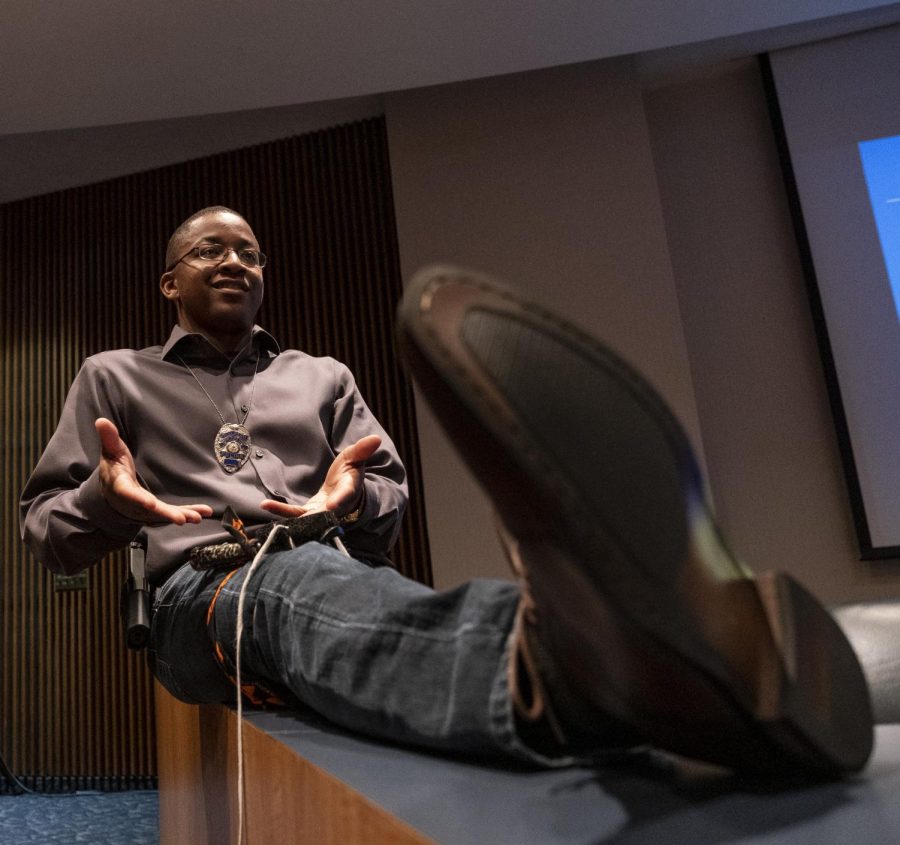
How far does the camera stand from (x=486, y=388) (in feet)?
1.25

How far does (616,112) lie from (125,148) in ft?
6.59

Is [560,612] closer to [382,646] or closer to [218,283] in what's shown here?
[382,646]

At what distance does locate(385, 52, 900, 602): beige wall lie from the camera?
2965 mm

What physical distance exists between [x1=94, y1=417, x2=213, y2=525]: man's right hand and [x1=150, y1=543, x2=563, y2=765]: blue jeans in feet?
0.65

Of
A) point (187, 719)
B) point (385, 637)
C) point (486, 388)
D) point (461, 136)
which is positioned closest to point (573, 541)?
point (486, 388)

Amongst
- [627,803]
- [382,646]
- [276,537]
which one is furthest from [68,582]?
[627,803]

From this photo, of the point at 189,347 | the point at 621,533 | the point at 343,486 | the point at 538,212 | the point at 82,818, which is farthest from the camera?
the point at 538,212

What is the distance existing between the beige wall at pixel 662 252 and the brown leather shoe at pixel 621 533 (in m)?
2.54

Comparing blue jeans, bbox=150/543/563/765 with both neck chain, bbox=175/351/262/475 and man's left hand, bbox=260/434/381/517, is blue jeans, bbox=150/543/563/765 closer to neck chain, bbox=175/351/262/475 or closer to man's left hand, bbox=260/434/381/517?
man's left hand, bbox=260/434/381/517

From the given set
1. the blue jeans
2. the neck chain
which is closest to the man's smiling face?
the neck chain

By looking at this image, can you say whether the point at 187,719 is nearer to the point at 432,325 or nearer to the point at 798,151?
the point at 432,325

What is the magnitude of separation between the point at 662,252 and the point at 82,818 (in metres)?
2.62

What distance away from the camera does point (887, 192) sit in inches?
118

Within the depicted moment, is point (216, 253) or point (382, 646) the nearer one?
point (382, 646)
